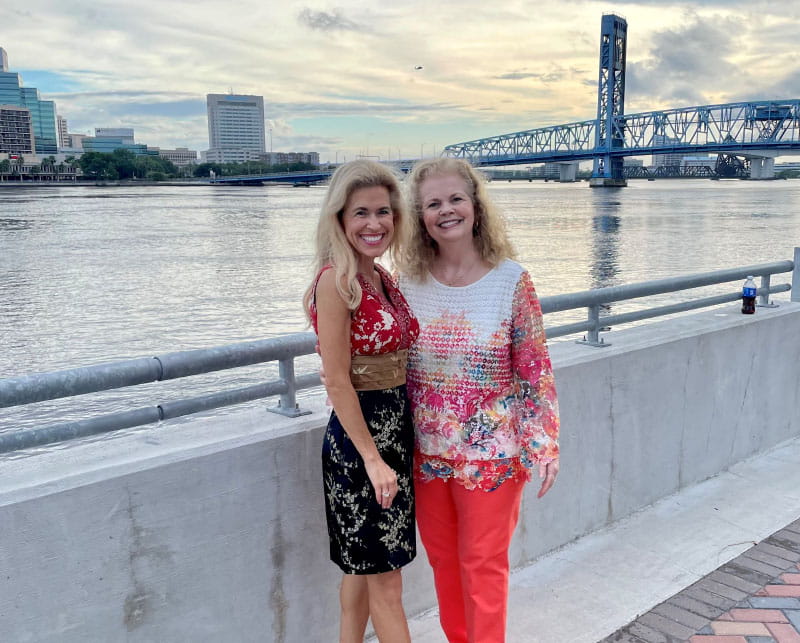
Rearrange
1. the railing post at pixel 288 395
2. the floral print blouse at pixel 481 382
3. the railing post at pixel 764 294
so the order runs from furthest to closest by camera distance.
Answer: the railing post at pixel 764 294 → the railing post at pixel 288 395 → the floral print blouse at pixel 481 382

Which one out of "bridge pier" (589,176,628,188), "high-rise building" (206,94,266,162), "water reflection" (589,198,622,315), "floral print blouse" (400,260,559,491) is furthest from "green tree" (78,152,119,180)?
"floral print blouse" (400,260,559,491)

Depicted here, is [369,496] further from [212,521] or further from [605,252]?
[605,252]

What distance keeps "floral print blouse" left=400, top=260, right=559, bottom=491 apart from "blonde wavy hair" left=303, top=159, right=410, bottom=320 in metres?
0.34

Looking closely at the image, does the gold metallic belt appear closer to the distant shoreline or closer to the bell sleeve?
the bell sleeve

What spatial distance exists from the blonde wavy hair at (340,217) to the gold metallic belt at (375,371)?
165mm

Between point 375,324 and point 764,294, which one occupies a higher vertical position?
point 375,324

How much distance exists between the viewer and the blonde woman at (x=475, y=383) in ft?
7.11

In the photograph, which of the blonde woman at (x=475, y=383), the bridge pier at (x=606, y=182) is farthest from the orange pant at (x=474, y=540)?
the bridge pier at (x=606, y=182)

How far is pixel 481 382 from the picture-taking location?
85.1 inches

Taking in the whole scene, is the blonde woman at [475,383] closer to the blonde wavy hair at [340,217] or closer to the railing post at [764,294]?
the blonde wavy hair at [340,217]

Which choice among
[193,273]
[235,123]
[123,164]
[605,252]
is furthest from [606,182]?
[235,123]

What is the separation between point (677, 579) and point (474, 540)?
1294 millimetres

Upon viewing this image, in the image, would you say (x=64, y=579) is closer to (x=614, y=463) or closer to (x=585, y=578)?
(x=585, y=578)

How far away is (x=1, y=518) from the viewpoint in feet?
5.83
